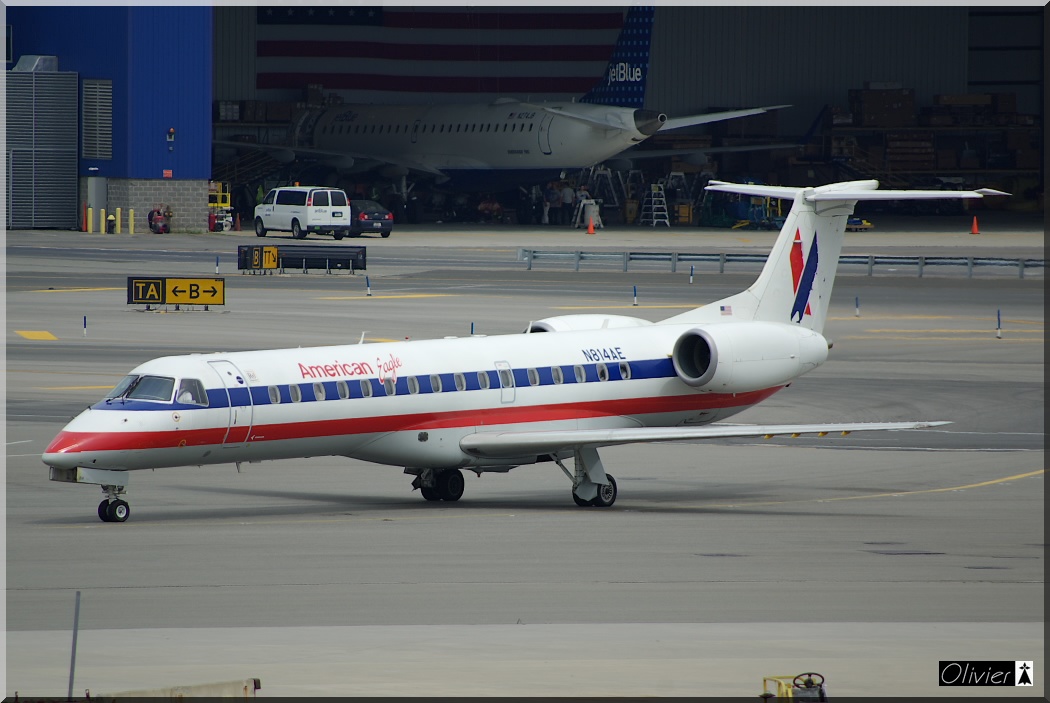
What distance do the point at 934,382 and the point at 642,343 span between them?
52.3 ft

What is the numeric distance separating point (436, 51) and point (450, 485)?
275ft

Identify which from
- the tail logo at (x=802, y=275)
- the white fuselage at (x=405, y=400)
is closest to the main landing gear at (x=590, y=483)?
the white fuselage at (x=405, y=400)

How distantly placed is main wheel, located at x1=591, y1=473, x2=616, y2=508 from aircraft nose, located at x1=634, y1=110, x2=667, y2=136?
6205 cm

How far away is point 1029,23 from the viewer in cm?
11562

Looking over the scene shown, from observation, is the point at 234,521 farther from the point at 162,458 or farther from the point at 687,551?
the point at 687,551

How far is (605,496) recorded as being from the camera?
81.8 feet

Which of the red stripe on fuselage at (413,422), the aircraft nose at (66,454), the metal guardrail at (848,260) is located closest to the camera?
the aircraft nose at (66,454)

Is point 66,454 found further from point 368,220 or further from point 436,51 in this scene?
point 436,51

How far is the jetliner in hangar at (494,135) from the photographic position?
8744 cm

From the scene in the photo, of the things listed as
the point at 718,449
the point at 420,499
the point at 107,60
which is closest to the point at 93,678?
the point at 420,499

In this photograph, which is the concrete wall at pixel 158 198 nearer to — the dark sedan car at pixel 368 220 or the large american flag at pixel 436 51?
the dark sedan car at pixel 368 220

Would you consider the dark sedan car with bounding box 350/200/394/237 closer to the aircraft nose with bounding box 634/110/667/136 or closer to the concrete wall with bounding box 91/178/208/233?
the concrete wall with bounding box 91/178/208/233

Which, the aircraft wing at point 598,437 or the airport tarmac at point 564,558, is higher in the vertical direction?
the aircraft wing at point 598,437

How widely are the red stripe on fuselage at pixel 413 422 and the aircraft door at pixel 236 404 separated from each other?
12cm
